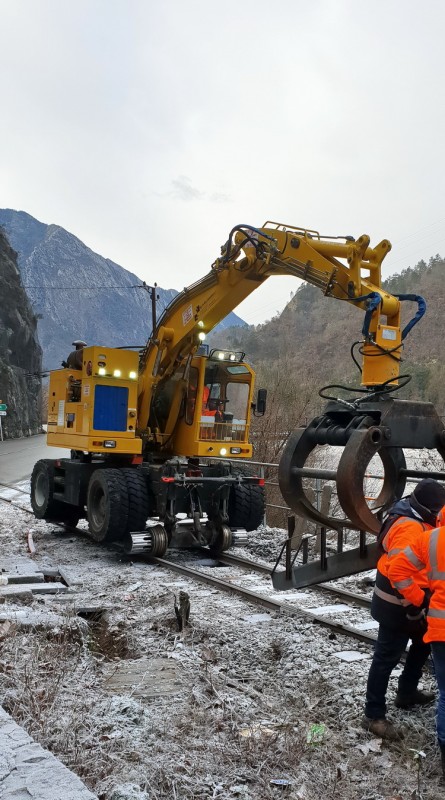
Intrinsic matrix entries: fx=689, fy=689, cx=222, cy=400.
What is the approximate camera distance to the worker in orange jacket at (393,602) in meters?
4.39

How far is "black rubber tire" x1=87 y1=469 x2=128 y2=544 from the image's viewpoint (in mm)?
9930

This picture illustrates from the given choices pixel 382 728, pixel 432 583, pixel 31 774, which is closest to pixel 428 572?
pixel 432 583

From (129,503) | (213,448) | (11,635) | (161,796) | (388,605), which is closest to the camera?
(161,796)

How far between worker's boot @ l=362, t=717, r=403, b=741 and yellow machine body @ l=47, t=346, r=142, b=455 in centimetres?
664

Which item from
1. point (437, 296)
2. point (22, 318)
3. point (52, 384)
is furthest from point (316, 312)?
point (52, 384)

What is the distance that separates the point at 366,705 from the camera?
4.62 meters

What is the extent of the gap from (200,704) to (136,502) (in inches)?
215

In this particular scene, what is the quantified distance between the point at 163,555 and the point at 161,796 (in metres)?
6.71

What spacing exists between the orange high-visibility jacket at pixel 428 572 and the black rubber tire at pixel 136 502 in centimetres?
619

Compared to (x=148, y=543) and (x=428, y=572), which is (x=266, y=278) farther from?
(x=428, y=572)

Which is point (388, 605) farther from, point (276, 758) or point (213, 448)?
point (213, 448)

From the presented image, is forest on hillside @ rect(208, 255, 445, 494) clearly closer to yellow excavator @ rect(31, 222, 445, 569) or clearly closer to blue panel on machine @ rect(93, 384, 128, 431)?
yellow excavator @ rect(31, 222, 445, 569)

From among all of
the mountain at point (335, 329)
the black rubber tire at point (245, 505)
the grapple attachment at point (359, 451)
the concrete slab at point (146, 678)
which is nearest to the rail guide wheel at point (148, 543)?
the black rubber tire at point (245, 505)

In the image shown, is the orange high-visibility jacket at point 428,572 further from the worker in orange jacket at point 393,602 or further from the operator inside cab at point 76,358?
the operator inside cab at point 76,358
